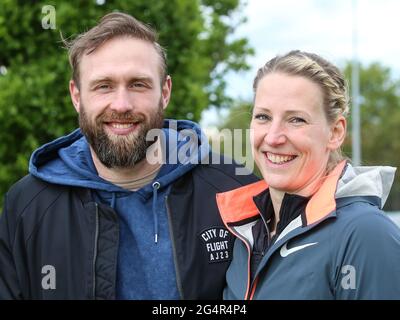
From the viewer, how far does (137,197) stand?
3070 millimetres

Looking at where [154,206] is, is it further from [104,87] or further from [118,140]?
[104,87]

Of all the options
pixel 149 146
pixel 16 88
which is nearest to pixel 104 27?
pixel 149 146

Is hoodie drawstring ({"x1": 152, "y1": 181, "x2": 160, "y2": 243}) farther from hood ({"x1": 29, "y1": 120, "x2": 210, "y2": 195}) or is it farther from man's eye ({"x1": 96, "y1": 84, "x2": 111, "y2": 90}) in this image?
man's eye ({"x1": 96, "y1": 84, "x2": 111, "y2": 90})

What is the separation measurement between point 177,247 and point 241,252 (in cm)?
32

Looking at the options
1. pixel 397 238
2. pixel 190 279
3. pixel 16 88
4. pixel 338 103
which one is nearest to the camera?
pixel 397 238

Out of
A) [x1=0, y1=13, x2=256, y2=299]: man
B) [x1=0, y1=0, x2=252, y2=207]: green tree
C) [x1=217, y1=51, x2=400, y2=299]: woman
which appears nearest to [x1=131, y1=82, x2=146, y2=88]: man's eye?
[x1=0, y1=13, x2=256, y2=299]: man

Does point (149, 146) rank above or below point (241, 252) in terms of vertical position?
above

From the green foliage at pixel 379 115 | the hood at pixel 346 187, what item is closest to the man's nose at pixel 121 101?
the hood at pixel 346 187

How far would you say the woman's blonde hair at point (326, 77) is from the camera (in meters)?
2.62

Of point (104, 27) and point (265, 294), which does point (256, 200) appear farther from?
point (104, 27)

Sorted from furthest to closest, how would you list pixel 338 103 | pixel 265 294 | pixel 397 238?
pixel 338 103 → pixel 265 294 → pixel 397 238

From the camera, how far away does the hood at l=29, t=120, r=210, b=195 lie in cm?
307

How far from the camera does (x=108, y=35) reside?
10.4 feet

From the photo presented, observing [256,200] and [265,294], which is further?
[256,200]
